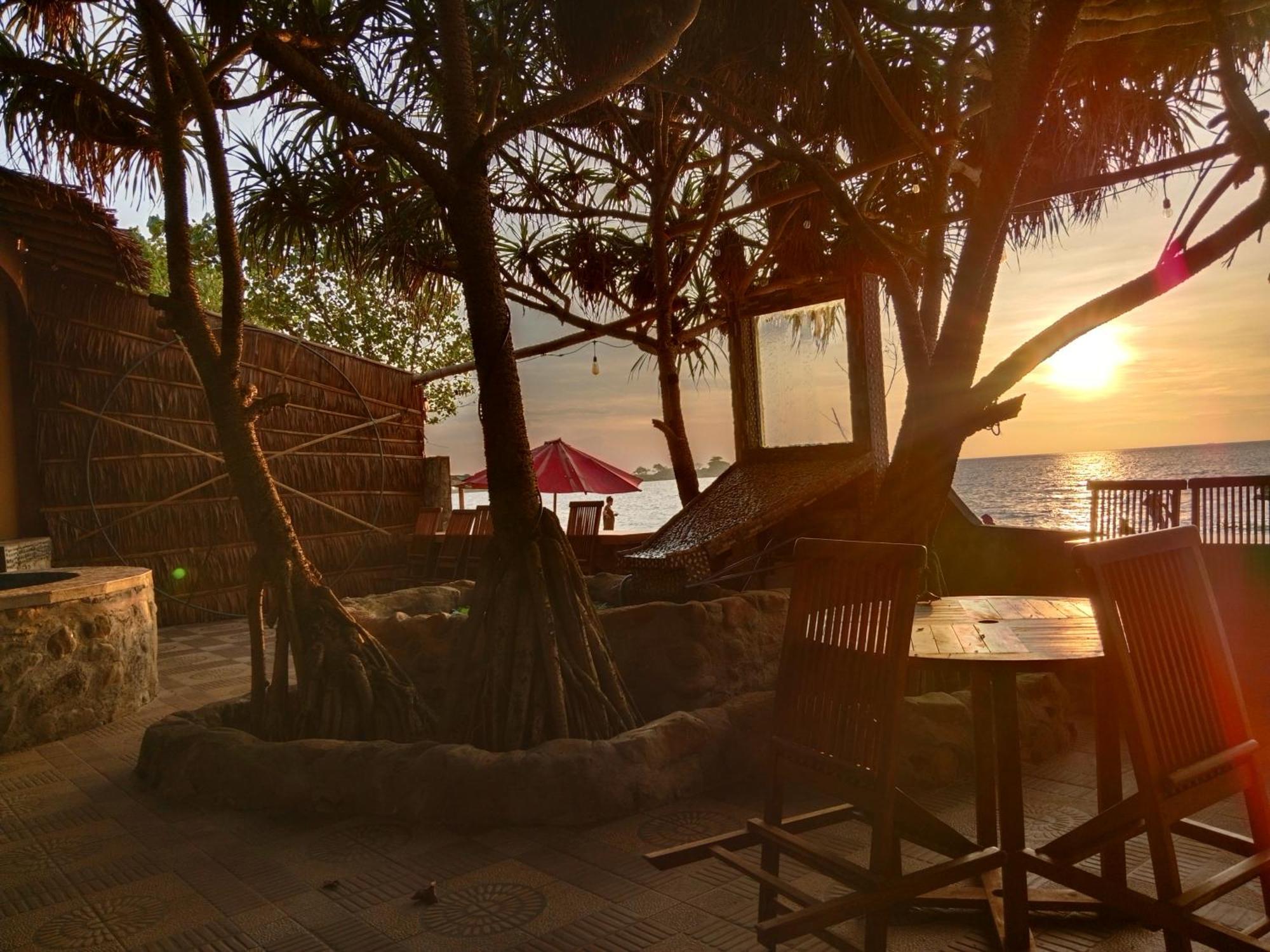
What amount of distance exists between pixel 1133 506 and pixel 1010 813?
152 inches

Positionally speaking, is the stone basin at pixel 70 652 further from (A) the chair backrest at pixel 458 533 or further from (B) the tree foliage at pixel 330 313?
(B) the tree foliage at pixel 330 313

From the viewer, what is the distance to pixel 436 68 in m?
5.20

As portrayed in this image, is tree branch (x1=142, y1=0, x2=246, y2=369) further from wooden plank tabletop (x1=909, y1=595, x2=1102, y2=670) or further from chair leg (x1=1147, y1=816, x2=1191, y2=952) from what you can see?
chair leg (x1=1147, y1=816, x2=1191, y2=952)

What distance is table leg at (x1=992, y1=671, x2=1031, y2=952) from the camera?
6.89ft

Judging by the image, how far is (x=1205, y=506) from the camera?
15.7 ft

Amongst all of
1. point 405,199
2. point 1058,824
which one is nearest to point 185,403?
point 405,199

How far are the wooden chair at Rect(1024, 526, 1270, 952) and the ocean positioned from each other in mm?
24012

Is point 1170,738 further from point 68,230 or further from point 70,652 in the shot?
point 68,230

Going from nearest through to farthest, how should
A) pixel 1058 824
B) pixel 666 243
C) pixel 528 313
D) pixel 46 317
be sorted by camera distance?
pixel 1058 824
pixel 666 243
pixel 46 317
pixel 528 313

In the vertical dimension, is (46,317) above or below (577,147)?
below

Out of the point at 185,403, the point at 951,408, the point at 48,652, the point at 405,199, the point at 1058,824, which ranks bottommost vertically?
the point at 1058,824

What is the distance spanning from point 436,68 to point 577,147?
5.39 ft

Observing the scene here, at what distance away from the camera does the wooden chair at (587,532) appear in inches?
337

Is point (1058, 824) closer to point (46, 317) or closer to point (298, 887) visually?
point (298, 887)
